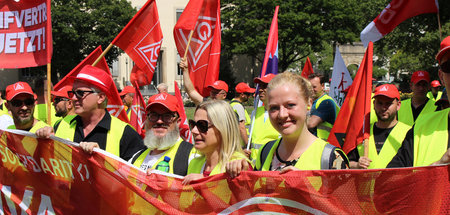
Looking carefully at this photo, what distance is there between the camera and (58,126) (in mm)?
4836

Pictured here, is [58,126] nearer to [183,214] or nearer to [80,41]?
[183,214]

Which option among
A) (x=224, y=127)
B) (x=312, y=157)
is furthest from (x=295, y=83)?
(x=224, y=127)

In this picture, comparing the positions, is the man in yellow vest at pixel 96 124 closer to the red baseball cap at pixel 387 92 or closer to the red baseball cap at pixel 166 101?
the red baseball cap at pixel 166 101

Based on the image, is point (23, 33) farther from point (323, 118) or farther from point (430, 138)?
point (430, 138)

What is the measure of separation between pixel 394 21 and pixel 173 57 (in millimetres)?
41717

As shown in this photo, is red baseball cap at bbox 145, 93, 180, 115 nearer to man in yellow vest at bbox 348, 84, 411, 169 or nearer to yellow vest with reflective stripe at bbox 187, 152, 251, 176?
yellow vest with reflective stripe at bbox 187, 152, 251, 176

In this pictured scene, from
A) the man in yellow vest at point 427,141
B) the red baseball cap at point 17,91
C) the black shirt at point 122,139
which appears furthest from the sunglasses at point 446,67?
the red baseball cap at point 17,91

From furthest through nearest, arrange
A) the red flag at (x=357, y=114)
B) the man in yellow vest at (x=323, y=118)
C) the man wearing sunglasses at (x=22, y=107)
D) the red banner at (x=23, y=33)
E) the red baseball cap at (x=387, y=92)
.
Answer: the man in yellow vest at (x=323, y=118) → the red banner at (x=23, y=33) → the man wearing sunglasses at (x=22, y=107) → the red baseball cap at (x=387, y=92) → the red flag at (x=357, y=114)

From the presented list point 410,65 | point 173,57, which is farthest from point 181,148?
point 410,65

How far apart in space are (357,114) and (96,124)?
2397 mm

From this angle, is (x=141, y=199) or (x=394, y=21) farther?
(x=394, y=21)

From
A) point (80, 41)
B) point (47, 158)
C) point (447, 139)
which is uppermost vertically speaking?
point (80, 41)

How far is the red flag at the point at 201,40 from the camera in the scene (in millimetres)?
6625

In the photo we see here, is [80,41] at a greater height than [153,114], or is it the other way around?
[80,41]
